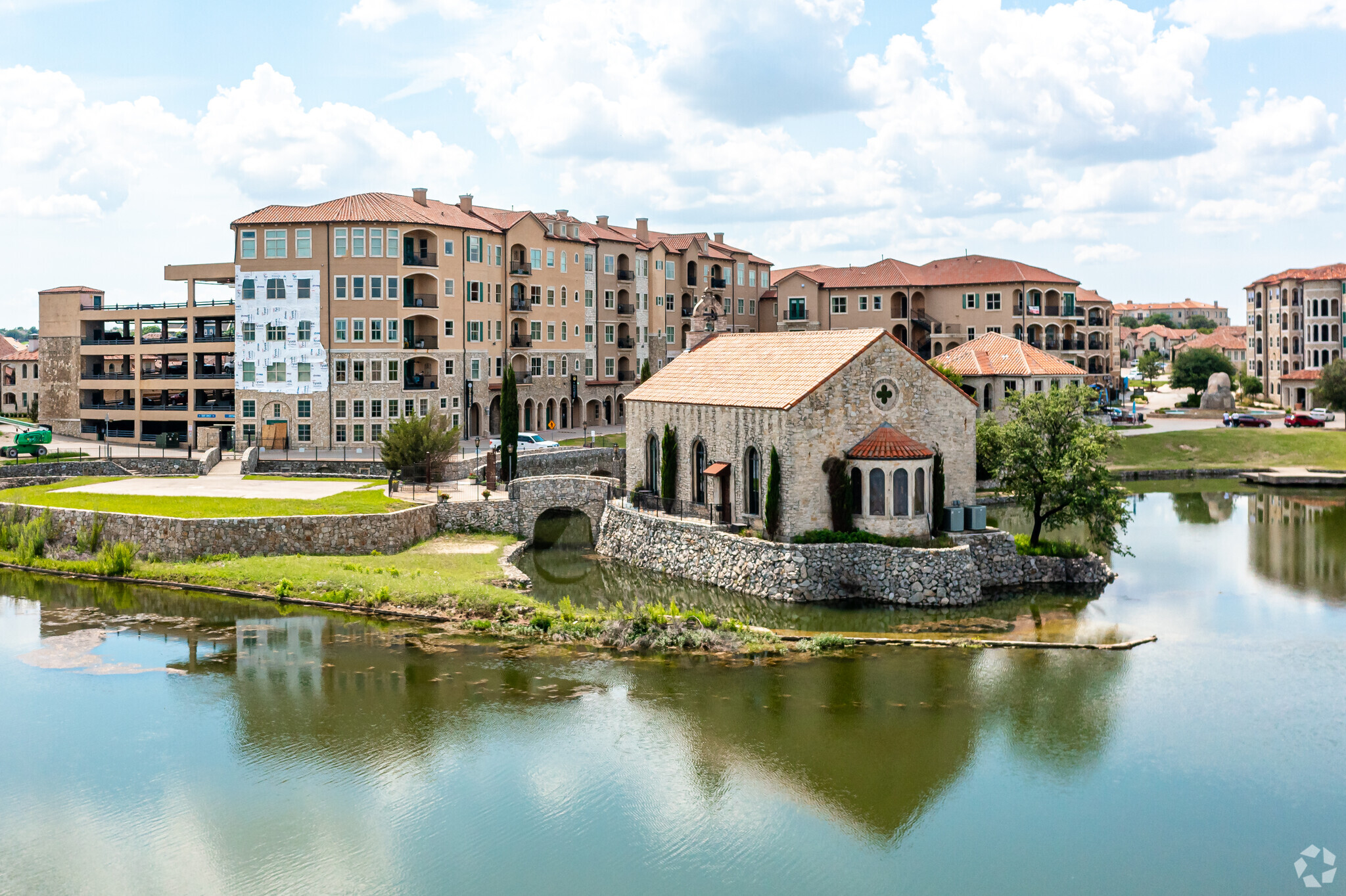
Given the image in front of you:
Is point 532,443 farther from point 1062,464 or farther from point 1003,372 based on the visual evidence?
point 1062,464

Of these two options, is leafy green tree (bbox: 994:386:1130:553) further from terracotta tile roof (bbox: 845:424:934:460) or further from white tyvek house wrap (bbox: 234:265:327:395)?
white tyvek house wrap (bbox: 234:265:327:395)

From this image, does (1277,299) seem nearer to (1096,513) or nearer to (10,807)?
(1096,513)

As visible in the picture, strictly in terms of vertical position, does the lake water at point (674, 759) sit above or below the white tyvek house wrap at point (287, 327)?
below

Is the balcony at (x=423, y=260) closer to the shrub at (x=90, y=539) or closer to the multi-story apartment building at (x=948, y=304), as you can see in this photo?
the shrub at (x=90, y=539)

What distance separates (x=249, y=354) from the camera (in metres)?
71.1

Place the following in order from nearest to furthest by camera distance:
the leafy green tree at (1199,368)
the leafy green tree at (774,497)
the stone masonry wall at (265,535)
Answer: the leafy green tree at (774,497)
the stone masonry wall at (265,535)
the leafy green tree at (1199,368)

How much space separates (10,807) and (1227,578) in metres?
39.3

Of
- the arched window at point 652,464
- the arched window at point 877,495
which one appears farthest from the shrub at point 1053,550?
the arched window at point 652,464

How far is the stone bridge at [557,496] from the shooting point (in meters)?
Answer: 51.6

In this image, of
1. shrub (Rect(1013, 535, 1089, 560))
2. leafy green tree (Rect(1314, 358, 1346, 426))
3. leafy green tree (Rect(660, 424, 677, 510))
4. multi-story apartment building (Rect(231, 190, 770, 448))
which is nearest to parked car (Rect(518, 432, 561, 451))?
multi-story apartment building (Rect(231, 190, 770, 448))

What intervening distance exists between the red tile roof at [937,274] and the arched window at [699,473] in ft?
181

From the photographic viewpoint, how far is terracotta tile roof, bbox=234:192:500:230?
6975 centimetres

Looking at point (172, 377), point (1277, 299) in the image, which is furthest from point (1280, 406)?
point (172, 377)

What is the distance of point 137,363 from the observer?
257 ft
